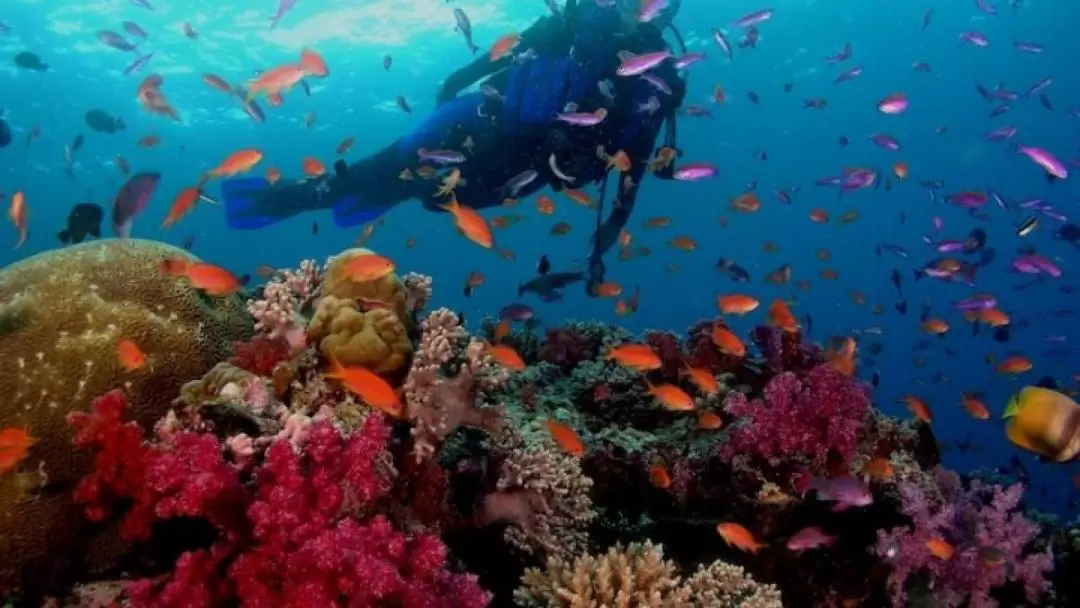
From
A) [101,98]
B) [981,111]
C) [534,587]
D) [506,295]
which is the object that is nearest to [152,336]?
[534,587]

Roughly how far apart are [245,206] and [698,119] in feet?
124

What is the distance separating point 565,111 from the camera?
7.65 meters

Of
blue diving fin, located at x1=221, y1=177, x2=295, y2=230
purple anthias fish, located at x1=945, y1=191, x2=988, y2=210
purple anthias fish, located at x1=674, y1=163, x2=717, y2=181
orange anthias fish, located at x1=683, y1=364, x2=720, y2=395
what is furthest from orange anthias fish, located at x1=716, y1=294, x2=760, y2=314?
blue diving fin, located at x1=221, y1=177, x2=295, y2=230

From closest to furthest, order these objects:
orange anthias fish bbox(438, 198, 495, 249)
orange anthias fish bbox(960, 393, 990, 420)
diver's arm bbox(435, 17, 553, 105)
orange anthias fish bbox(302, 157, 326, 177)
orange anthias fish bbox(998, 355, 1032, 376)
→ orange anthias fish bbox(438, 198, 495, 249), diver's arm bbox(435, 17, 553, 105), orange anthias fish bbox(960, 393, 990, 420), orange anthias fish bbox(302, 157, 326, 177), orange anthias fish bbox(998, 355, 1032, 376)

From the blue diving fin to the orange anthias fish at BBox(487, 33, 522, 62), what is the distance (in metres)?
3.86

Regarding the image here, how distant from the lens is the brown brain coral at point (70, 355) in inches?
145

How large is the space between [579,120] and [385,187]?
358 cm

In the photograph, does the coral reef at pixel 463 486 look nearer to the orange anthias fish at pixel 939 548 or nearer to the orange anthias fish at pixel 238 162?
the orange anthias fish at pixel 939 548

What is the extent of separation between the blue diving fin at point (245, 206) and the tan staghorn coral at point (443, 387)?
632 cm

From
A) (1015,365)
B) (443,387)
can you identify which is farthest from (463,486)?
(1015,365)

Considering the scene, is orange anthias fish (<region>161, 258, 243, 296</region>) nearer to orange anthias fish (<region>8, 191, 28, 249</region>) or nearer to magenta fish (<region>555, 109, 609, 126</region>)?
orange anthias fish (<region>8, 191, 28, 249</region>)

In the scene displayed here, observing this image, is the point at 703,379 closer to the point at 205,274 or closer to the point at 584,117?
the point at 584,117

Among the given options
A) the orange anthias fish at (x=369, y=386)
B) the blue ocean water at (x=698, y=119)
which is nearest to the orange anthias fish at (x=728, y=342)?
the orange anthias fish at (x=369, y=386)

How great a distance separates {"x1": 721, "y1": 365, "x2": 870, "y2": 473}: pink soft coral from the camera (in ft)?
15.1
